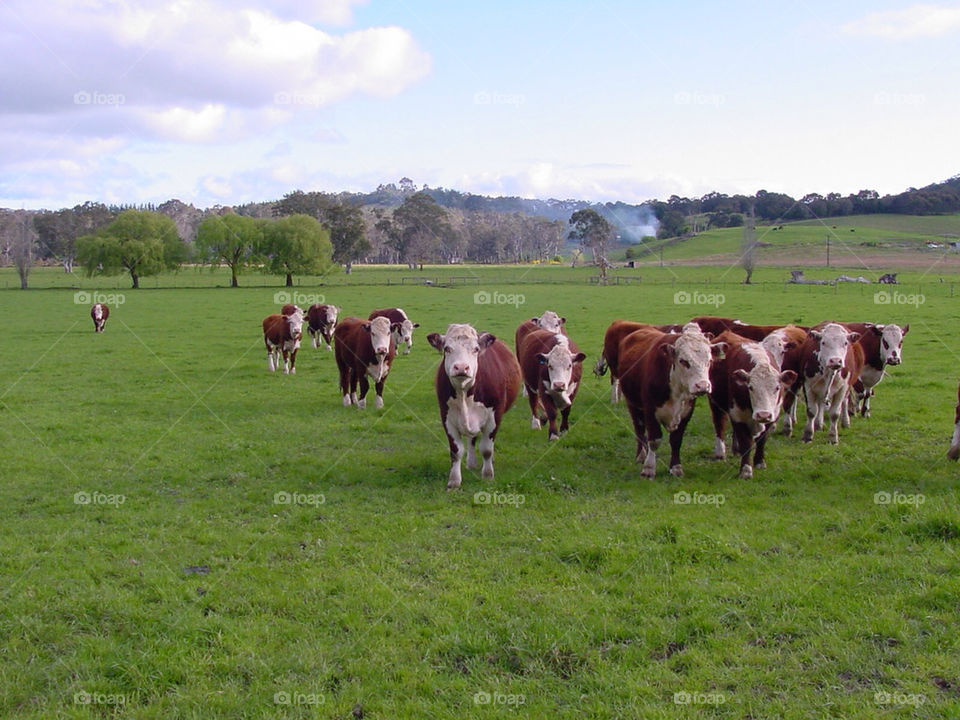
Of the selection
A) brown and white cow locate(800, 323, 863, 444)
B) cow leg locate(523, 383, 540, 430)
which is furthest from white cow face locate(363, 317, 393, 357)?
brown and white cow locate(800, 323, 863, 444)

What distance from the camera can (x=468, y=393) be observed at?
931cm

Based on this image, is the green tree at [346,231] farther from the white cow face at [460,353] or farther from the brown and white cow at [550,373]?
the white cow face at [460,353]

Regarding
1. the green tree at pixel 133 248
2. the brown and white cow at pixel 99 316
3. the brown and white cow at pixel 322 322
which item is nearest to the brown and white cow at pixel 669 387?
the brown and white cow at pixel 322 322

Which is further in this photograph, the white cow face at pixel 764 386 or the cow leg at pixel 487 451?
the cow leg at pixel 487 451

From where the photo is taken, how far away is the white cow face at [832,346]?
419 inches

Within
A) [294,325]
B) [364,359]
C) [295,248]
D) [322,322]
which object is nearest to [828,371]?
[364,359]

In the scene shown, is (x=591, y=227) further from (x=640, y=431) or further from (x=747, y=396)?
(x=747, y=396)

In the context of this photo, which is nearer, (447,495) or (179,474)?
(447,495)

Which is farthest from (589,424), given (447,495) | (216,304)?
(216,304)

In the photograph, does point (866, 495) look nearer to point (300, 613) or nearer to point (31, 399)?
point (300, 613)

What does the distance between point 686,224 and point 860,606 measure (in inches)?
4911

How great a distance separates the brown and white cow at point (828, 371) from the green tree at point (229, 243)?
61.8 metres

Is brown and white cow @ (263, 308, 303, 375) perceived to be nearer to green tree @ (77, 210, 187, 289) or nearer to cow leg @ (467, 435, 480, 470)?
cow leg @ (467, 435, 480, 470)

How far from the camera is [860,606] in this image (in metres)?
5.70
